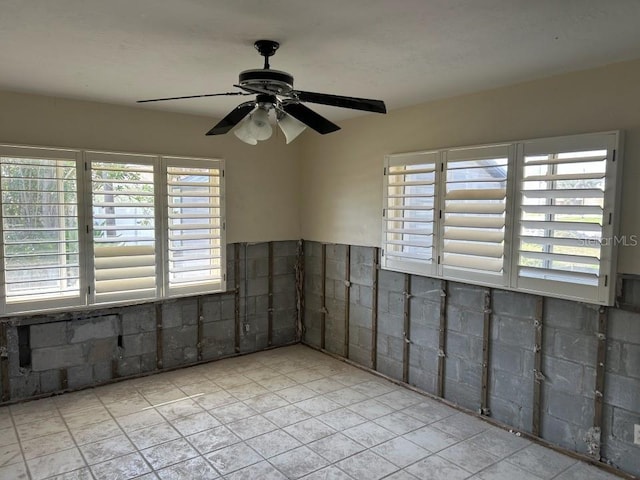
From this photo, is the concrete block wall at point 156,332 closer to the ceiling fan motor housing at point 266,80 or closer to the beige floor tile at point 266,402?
the beige floor tile at point 266,402

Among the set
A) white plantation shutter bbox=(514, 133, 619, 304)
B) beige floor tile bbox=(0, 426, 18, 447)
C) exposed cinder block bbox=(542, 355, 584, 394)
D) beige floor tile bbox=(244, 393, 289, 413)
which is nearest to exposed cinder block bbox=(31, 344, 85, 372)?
beige floor tile bbox=(0, 426, 18, 447)

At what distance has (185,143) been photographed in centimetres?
464

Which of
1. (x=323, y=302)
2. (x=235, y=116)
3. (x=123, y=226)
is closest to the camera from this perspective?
(x=235, y=116)

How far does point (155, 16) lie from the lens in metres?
→ 2.24

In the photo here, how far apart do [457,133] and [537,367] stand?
1.91 m

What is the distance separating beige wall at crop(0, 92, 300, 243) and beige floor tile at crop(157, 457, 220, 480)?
2.47 m

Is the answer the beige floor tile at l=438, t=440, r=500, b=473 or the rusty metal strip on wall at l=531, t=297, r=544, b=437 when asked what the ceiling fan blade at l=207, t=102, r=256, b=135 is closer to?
the rusty metal strip on wall at l=531, t=297, r=544, b=437

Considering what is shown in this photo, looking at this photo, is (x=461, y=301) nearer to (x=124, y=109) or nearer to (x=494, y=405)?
Answer: (x=494, y=405)

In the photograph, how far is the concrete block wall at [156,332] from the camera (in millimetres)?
4000

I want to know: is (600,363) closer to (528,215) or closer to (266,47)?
(528,215)

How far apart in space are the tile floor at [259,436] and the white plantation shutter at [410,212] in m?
1.21

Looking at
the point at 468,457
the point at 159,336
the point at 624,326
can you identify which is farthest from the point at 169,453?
the point at 624,326

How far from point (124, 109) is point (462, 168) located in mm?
3069

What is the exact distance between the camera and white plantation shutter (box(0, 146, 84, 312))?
374cm
